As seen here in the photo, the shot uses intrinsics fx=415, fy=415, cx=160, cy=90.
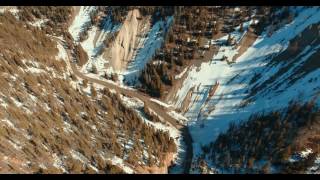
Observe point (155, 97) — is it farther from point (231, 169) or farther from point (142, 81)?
point (231, 169)

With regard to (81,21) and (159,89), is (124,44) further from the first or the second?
(159,89)

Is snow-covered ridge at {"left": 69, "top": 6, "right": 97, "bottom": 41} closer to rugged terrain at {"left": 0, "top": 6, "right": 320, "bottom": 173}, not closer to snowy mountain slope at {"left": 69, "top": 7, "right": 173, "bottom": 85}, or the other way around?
snowy mountain slope at {"left": 69, "top": 7, "right": 173, "bottom": 85}

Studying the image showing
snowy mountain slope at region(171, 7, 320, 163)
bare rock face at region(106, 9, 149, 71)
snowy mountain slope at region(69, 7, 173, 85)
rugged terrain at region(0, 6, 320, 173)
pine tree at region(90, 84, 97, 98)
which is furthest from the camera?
bare rock face at region(106, 9, 149, 71)

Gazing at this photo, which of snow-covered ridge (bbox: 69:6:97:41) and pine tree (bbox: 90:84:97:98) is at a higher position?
snow-covered ridge (bbox: 69:6:97:41)

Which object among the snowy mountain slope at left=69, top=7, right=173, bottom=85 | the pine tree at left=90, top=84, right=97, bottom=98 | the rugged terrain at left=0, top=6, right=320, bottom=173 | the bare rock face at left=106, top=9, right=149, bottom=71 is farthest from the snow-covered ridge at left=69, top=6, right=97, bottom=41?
the pine tree at left=90, top=84, right=97, bottom=98

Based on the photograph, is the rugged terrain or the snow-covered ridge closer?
the rugged terrain

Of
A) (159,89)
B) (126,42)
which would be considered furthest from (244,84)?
(126,42)

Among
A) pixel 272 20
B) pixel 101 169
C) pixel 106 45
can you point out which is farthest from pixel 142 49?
pixel 101 169

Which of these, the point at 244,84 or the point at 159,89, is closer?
the point at 244,84
